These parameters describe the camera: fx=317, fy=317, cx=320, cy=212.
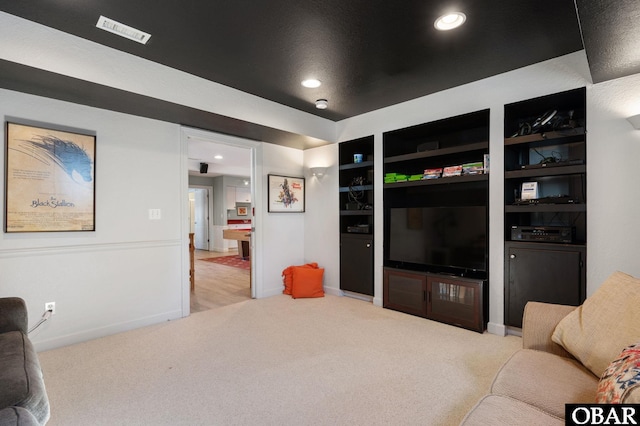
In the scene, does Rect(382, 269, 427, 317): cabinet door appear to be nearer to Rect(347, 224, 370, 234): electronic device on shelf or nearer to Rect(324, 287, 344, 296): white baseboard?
Rect(347, 224, 370, 234): electronic device on shelf

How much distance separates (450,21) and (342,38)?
0.75 meters

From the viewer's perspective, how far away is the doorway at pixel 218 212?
13.6 feet

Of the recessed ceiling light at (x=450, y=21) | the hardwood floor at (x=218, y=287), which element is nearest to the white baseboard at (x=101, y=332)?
the hardwood floor at (x=218, y=287)

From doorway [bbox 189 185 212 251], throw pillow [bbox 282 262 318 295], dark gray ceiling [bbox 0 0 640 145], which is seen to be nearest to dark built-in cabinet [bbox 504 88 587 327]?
dark gray ceiling [bbox 0 0 640 145]

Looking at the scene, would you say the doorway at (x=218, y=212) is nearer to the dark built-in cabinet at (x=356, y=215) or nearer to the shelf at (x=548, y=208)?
the dark built-in cabinet at (x=356, y=215)

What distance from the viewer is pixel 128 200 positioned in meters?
3.15

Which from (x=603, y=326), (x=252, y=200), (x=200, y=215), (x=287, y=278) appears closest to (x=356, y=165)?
(x=252, y=200)

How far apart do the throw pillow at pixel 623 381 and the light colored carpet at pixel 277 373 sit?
91 centimetres

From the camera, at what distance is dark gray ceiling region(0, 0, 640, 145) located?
197 centimetres

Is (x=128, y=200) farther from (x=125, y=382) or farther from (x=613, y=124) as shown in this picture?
(x=613, y=124)

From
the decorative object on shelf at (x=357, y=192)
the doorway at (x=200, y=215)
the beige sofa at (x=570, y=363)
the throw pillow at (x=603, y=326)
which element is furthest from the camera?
the doorway at (x=200, y=215)

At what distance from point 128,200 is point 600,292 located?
3.70m

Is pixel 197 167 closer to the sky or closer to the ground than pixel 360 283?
closer to the sky

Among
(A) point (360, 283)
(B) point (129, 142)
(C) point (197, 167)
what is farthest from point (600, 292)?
(C) point (197, 167)
